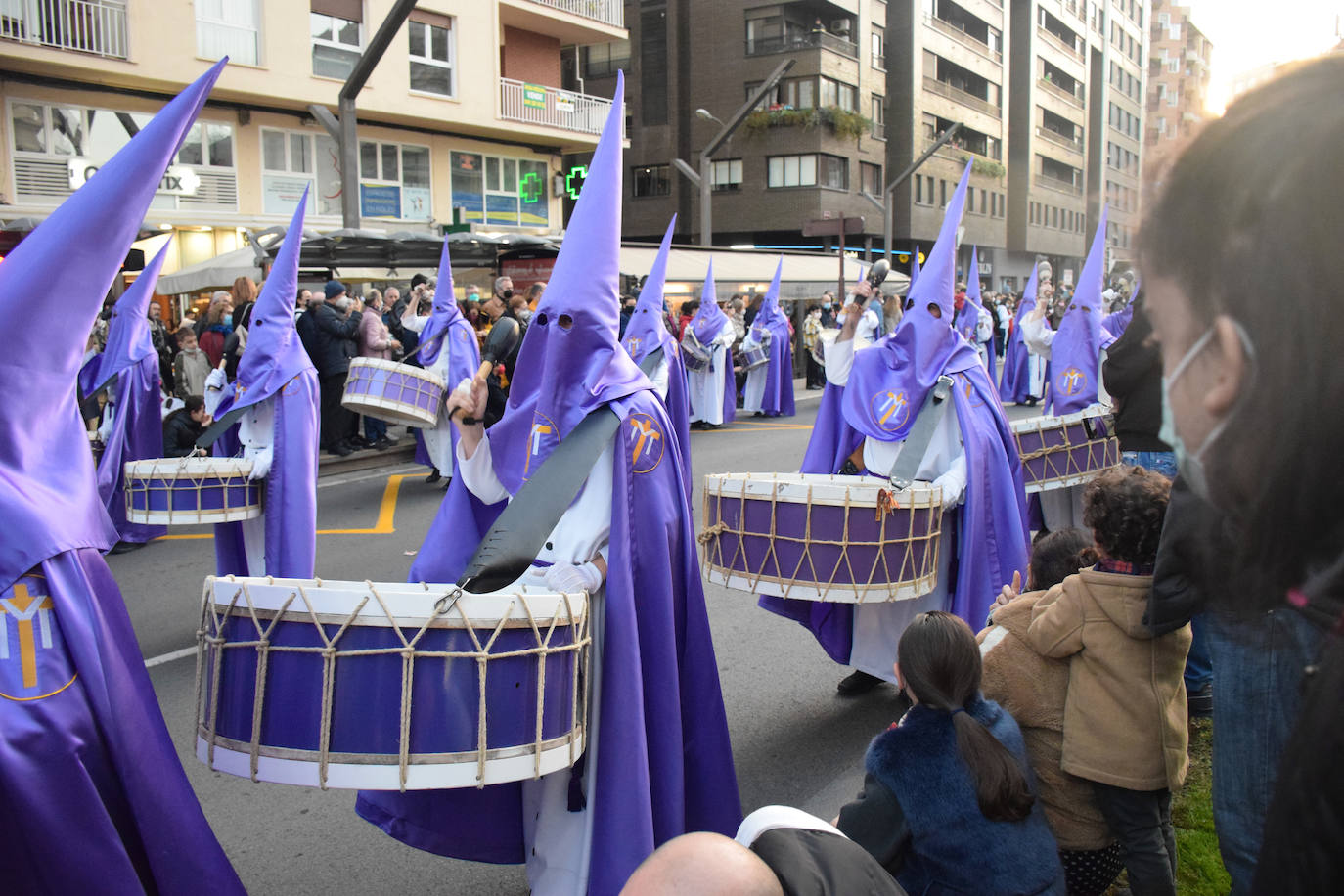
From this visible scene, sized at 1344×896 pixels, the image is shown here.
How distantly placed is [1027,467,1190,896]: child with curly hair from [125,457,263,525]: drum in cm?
446

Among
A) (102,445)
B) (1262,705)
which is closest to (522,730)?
(1262,705)

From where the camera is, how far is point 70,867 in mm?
2209

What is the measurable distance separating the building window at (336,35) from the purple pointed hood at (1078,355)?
2204 centimetres

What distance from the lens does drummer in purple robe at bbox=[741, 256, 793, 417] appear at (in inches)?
734

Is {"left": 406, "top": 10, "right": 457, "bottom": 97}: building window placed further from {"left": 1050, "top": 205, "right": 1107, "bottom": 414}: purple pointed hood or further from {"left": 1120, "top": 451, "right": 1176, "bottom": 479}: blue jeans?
{"left": 1120, "top": 451, "right": 1176, "bottom": 479}: blue jeans

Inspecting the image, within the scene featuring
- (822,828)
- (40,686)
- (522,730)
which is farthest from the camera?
(522,730)

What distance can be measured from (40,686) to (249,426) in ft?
14.1

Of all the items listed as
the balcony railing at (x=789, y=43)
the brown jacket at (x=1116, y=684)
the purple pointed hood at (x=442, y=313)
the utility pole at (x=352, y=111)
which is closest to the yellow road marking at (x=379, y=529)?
the purple pointed hood at (x=442, y=313)

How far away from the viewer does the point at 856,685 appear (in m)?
5.55

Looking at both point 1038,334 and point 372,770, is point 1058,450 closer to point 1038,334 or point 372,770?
point 1038,334

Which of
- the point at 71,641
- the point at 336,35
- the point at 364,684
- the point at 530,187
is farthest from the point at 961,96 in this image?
the point at 71,641

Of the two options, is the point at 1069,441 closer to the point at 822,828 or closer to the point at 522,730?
the point at 522,730

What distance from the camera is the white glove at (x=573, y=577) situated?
10.4 feet

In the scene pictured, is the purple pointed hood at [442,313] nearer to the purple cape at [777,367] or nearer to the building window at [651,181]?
the purple cape at [777,367]
